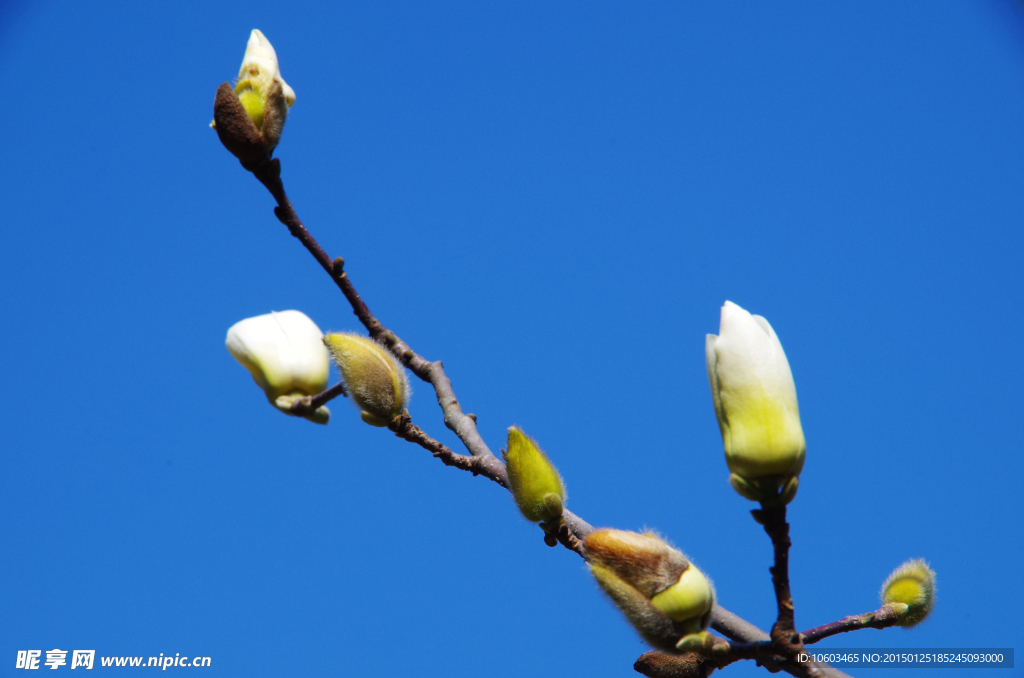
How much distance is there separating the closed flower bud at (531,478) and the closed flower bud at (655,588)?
0.59 ft

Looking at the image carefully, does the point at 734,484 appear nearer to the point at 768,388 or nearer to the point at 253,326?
the point at 768,388

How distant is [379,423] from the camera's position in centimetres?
125

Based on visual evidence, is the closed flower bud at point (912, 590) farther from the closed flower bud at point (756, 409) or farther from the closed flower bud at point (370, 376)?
the closed flower bud at point (370, 376)

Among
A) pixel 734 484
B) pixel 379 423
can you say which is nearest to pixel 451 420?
pixel 379 423

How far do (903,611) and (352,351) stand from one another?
92 centimetres

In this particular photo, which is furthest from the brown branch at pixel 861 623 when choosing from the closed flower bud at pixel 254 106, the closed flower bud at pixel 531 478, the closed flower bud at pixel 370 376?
the closed flower bud at pixel 254 106

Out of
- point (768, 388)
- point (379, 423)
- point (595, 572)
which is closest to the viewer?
point (768, 388)

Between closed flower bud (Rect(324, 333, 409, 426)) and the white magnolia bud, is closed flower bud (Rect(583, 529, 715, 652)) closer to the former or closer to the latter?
closed flower bud (Rect(324, 333, 409, 426))

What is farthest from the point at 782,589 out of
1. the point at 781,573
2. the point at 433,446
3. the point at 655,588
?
the point at 433,446

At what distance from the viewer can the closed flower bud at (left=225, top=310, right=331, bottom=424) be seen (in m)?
1.09

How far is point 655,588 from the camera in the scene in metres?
0.90

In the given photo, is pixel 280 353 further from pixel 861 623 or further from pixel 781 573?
pixel 861 623

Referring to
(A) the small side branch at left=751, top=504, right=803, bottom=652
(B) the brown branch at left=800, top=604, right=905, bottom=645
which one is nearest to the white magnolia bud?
(A) the small side branch at left=751, top=504, right=803, bottom=652

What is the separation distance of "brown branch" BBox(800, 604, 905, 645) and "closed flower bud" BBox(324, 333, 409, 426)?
0.69 meters
